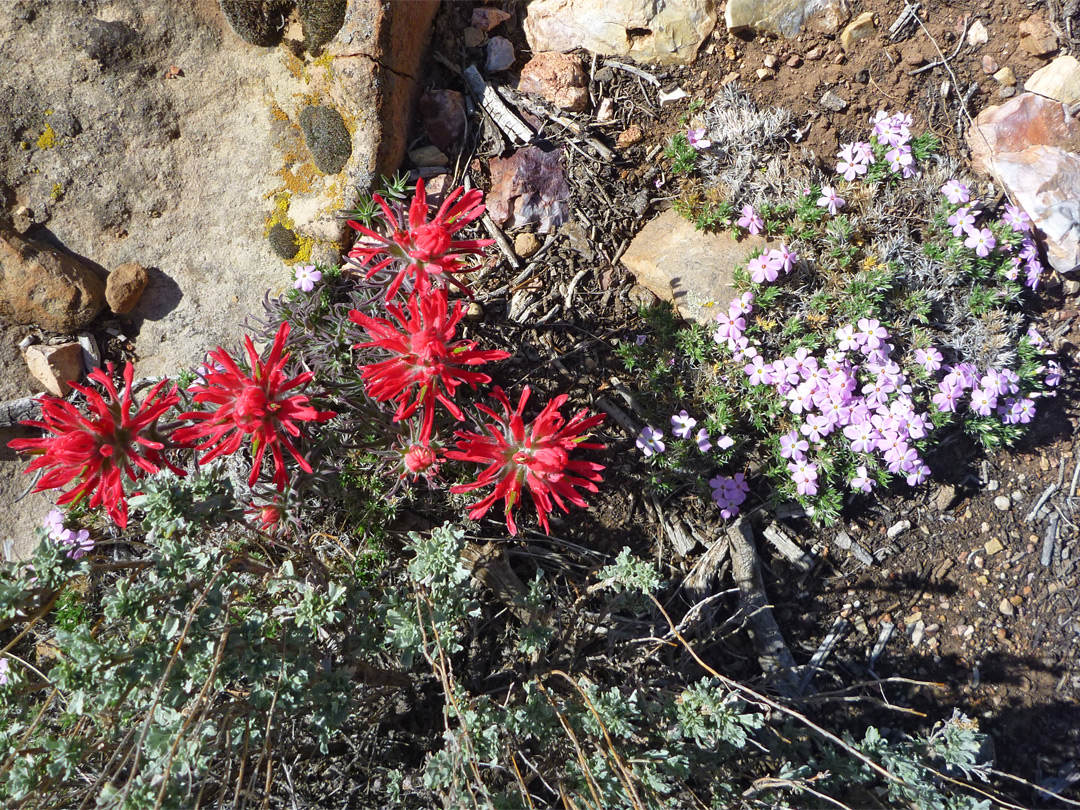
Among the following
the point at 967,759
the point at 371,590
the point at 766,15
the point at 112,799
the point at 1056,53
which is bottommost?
the point at 371,590

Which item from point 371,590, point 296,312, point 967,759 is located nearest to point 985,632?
point 967,759

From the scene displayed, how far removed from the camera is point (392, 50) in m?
4.19

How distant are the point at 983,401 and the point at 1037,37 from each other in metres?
2.69

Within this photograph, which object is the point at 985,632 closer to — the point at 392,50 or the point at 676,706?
the point at 676,706

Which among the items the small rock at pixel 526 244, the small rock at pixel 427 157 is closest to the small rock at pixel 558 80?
the small rock at pixel 427 157

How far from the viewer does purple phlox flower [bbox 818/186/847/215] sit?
417cm

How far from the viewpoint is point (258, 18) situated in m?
4.19

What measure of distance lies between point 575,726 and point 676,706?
0.48 m

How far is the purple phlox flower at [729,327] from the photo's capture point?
409 cm

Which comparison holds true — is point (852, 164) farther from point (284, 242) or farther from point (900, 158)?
point (284, 242)

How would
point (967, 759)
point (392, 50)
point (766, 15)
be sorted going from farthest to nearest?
1. point (766, 15)
2. point (392, 50)
3. point (967, 759)

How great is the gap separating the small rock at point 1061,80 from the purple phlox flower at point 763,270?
7.97 feet

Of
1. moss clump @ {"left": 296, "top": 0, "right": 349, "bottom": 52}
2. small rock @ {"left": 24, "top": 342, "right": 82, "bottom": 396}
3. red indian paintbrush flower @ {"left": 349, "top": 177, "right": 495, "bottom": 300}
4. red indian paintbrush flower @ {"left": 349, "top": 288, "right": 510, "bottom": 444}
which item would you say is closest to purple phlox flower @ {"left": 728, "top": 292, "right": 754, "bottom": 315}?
red indian paintbrush flower @ {"left": 349, "top": 177, "right": 495, "bottom": 300}

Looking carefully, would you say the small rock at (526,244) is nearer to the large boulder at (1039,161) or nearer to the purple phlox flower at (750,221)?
the purple phlox flower at (750,221)
